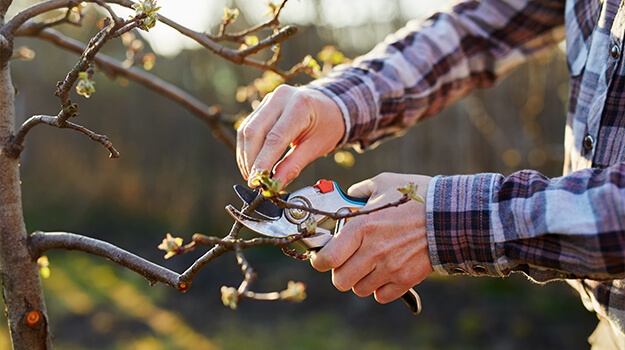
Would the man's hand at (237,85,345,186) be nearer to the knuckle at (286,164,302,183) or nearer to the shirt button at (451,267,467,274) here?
the knuckle at (286,164,302,183)

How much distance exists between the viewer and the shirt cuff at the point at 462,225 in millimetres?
1169

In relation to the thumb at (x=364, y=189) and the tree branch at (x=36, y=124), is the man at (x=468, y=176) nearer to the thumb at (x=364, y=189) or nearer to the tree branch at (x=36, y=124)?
the thumb at (x=364, y=189)

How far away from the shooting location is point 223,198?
20.7 feet

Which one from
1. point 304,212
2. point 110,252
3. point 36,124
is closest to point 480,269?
point 304,212

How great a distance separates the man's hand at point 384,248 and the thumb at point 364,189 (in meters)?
0.10

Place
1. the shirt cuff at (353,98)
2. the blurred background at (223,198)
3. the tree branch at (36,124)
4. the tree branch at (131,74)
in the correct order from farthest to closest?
the blurred background at (223,198) < the tree branch at (131,74) < the shirt cuff at (353,98) < the tree branch at (36,124)

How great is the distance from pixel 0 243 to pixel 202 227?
207 inches

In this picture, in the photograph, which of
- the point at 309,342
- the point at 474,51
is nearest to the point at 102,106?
the point at 309,342

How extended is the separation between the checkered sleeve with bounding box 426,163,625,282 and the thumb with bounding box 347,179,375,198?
21 centimetres

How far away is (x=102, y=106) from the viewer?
7.27m

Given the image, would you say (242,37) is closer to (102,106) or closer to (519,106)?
(519,106)

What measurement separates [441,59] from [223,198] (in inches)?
188

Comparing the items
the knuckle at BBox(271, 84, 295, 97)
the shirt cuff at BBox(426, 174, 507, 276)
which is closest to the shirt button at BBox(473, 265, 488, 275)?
the shirt cuff at BBox(426, 174, 507, 276)

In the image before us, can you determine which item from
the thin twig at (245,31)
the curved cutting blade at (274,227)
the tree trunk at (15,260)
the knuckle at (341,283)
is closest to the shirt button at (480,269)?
the knuckle at (341,283)
